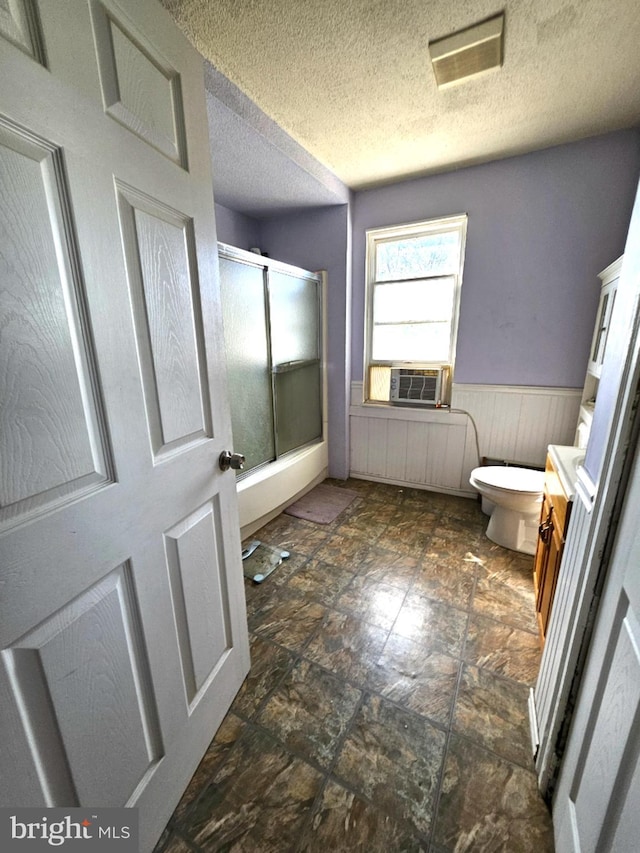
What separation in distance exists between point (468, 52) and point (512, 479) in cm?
206

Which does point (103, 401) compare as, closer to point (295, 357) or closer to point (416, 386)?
point (295, 357)

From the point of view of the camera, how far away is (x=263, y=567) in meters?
1.91

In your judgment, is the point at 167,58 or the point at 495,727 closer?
the point at 167,58

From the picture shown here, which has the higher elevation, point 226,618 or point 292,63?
point 292,63

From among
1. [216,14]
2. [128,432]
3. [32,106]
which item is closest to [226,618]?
[128,432]

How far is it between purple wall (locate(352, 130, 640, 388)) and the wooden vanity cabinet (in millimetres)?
1154

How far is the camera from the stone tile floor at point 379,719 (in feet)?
2.92

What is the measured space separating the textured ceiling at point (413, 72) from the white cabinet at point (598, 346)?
32.5 inches

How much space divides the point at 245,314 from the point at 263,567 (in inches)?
59.7

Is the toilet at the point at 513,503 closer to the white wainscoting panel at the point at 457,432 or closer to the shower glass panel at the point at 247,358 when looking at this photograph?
the white wainscoting panel at the point at 457,432

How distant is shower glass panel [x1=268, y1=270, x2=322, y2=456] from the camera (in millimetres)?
2301

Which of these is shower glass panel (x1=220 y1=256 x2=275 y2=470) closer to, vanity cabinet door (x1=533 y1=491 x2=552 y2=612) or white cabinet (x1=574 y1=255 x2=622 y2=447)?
vanity cabinet door (x1=533 y1=491 x2=552 y2=612)

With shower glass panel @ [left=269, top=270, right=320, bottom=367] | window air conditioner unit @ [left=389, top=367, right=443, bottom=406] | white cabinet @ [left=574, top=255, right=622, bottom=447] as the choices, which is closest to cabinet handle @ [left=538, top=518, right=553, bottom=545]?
white cabinet @ [left=574, top=255, right=622, bottom=447]

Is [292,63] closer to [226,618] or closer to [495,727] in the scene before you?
[226,618]
